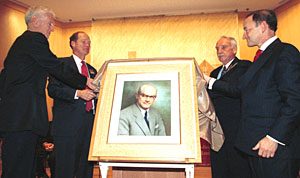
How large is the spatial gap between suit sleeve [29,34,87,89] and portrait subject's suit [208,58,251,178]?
1.44 meters

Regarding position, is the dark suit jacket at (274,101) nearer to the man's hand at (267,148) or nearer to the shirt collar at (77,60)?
the man's hand at (267,148)

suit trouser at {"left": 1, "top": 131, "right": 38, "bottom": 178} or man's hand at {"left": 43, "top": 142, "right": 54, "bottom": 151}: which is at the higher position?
man's hand at {"left": 43, "top": 142, "right": 54, "bottom": 151}

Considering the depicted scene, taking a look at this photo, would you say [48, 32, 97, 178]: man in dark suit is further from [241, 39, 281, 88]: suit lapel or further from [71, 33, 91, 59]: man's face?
[241, 39, 281, 88]: suit lapel

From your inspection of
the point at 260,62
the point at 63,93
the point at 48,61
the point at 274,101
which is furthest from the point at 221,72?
the point at 48,61

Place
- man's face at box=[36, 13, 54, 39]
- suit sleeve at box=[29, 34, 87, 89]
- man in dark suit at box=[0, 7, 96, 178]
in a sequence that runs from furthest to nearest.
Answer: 1. man's face at box=[36, 13, 54, 39]
2. suit sleeve at box=[29, 34, 87, 89]
3. man in dark suit at box=[0, 7, 96, 178]

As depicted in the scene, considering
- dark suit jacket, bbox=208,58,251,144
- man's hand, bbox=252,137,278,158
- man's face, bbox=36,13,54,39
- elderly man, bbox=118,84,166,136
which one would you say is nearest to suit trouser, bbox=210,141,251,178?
dark suit jacket, bbox=208,58,251,144

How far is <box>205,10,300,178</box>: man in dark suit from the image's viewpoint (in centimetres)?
149

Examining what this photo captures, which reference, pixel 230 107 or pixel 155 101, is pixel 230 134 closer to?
pixel 230 107

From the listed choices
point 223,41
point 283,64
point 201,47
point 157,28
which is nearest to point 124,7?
point 157,28

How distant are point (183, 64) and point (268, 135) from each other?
0.72m

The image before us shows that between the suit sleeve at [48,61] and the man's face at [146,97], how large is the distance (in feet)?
2.34

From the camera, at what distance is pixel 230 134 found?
259cm

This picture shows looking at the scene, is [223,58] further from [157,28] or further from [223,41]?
[157,28]

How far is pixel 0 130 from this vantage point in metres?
1.84
